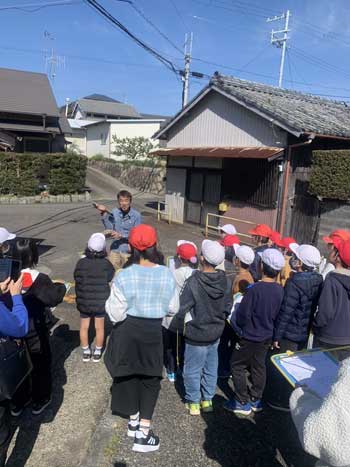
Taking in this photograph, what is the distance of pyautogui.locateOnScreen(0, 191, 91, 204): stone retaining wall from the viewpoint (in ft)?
56.2

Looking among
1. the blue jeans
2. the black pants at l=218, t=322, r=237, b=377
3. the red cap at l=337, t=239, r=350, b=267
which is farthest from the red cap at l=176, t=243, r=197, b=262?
the red cap at l=337, t=239, r=350, b=267

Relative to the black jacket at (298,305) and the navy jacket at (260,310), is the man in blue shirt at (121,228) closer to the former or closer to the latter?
the navy jacket at (260,310)

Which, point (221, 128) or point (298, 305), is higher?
point (221, 128)

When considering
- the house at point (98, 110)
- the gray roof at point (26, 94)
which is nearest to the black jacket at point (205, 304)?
the gray roof at point (26, 94)

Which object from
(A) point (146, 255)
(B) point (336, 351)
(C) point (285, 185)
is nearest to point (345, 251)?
(B) point (336, 351)

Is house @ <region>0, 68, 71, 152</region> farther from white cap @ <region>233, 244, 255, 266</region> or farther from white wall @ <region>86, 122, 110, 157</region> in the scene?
white cap @ <region>233, 244, 255, 266</region>

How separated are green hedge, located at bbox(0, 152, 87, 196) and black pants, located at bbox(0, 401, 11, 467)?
54.8 ft

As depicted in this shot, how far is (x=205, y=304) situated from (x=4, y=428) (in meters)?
1.65

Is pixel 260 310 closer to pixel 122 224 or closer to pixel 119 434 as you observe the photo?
pixel 119 434

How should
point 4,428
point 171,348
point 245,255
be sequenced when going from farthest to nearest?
point 171,348 < point 245,255 < point 4,428

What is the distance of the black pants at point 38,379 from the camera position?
10.1 ft

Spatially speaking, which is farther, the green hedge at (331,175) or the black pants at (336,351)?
the green hedge at (331,175)

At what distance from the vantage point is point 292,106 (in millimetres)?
12477

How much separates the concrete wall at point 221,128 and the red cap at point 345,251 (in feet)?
26.1
